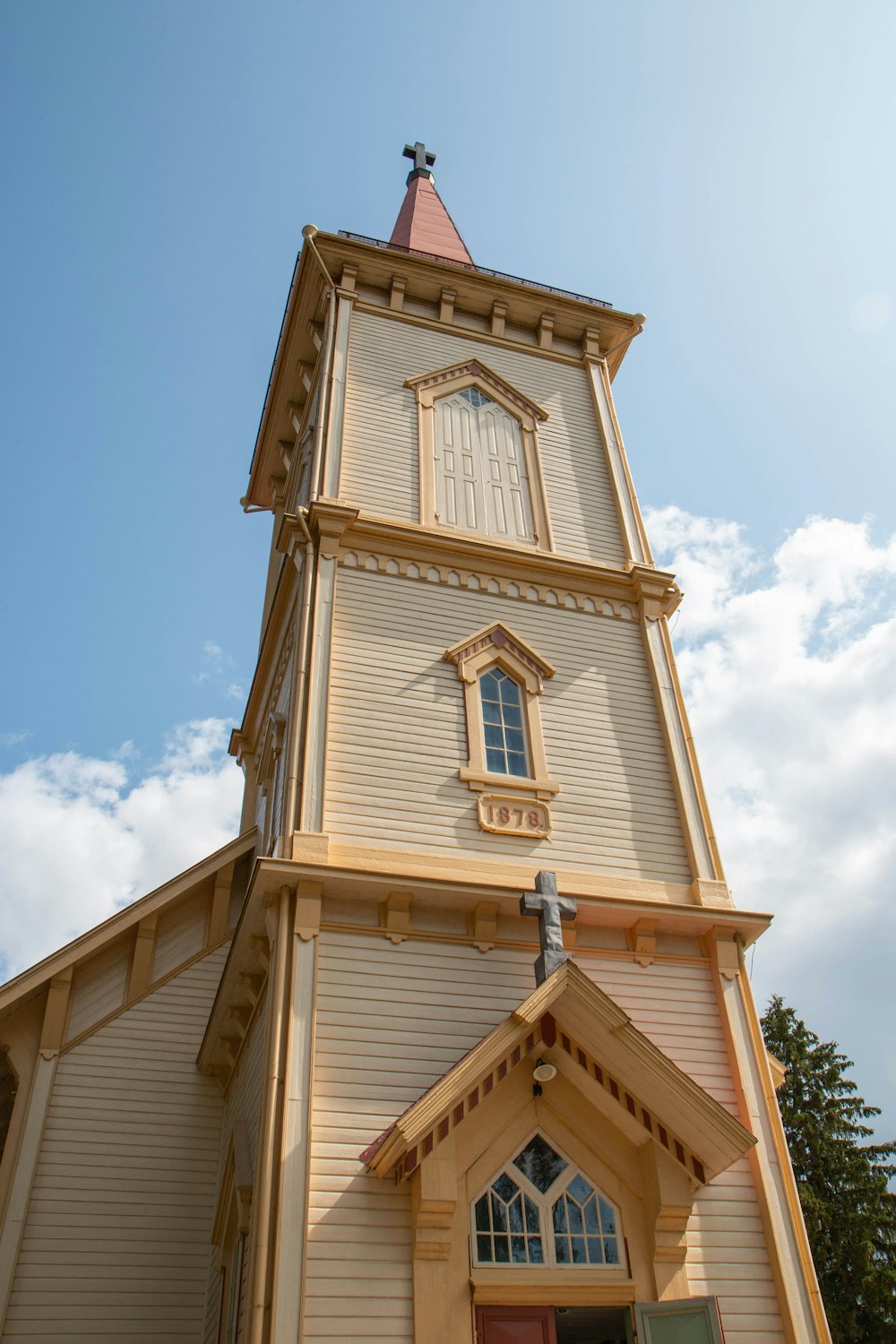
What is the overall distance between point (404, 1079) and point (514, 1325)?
221cm

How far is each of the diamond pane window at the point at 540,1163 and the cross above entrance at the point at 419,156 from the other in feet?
82.9

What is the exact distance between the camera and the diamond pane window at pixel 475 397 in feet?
58.1

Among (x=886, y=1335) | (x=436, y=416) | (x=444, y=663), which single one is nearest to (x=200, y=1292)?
(x=444, y=663)

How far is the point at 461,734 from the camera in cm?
1289

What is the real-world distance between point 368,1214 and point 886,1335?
24.7 meters

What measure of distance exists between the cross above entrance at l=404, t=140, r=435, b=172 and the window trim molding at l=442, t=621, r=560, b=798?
18.9 meters

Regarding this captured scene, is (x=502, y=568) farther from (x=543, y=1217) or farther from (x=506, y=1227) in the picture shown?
(x=506, y=1227)

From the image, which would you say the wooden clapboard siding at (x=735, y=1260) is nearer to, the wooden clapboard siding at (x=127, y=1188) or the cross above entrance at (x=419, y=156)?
the wooden clapboard siding at (x=127, y=1188)

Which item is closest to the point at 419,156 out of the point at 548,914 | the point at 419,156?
the point at 419,156

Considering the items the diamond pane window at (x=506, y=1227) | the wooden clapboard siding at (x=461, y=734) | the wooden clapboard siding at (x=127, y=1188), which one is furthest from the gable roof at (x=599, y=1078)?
the wooden clapboard siding at (x=127, y=1188)

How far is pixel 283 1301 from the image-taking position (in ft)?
27.8

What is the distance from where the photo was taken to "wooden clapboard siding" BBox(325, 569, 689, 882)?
39.3 ft

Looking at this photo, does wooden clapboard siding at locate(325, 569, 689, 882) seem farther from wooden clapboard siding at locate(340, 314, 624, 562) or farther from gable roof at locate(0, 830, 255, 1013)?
gable roof at locate(0, 830, 255, 1013)

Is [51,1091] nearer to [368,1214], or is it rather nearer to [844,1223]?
[368,1214]
